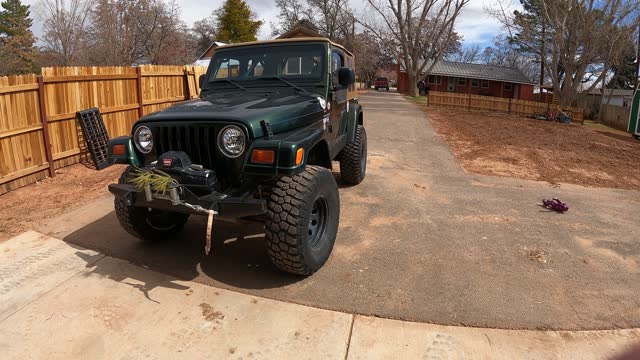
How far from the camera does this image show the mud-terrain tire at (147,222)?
4.11 meters

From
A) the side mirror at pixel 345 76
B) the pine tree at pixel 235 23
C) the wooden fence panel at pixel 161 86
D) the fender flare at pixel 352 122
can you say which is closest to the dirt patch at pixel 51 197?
the wooden fence panel at pixel 161 86

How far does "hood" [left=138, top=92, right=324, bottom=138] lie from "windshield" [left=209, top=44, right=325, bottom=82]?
0.38 m

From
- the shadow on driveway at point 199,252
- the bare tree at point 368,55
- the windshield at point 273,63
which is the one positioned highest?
the bare tree at point 368,55

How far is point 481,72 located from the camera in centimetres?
4991

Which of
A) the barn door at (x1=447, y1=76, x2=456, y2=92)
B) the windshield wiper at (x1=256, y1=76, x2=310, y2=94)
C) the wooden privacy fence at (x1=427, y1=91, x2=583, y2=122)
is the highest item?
the barn door at (x1=447, y1=76, x2=456, y2=92)

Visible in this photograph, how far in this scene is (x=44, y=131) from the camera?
7027mm

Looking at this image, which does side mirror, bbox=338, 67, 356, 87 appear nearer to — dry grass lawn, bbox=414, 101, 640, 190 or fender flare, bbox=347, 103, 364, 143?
fender flare, bbox=347, 103, 364, 143

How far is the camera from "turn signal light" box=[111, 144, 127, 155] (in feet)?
12.3

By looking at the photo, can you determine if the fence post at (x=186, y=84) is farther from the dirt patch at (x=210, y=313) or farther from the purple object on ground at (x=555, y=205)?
the dirt patch at (x=210, y=313)

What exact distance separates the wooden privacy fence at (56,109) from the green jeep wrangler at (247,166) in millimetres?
3576

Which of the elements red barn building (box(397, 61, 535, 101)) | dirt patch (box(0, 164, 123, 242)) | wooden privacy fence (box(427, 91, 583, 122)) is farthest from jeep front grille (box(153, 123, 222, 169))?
red barn building (box(397, 61, 535, 101))

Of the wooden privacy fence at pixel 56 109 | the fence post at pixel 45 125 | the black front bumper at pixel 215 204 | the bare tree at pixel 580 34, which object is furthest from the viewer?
the bare tree at pixel 580 34

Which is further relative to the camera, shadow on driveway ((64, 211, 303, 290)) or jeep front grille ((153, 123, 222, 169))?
shadow on driveway ((64, 211, 303, 290))

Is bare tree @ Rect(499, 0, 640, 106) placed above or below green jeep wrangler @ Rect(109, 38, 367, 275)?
above
